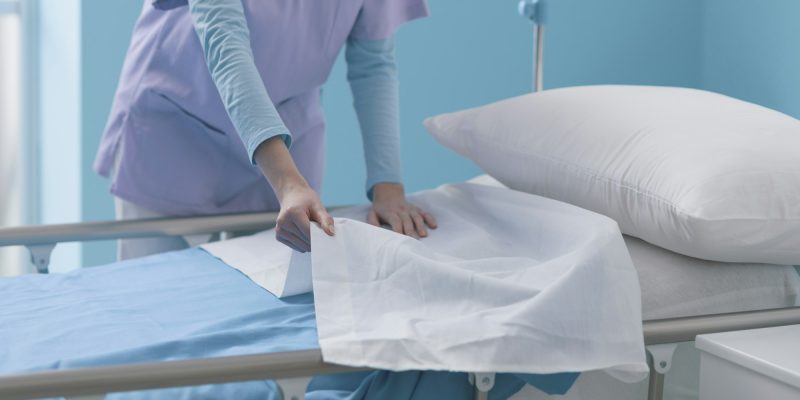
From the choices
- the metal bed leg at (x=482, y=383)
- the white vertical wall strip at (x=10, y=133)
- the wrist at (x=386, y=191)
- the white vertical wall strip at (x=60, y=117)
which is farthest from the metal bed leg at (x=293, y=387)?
the white vertical wall strip at (x=10, y=133)

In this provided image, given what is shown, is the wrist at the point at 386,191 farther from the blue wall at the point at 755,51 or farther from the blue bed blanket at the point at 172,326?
the blue wall at the point at 755,51

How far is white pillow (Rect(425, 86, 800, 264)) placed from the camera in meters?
1.36

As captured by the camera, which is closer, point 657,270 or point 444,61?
point 657,270

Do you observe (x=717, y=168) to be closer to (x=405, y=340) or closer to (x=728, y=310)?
(x=728, y=310)

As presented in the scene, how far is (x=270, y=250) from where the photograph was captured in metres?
1.70

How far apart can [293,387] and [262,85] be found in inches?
19.8

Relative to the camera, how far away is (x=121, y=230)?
71.6 inches

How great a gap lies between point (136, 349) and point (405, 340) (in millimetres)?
349

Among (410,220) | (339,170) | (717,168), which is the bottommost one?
(339,170)

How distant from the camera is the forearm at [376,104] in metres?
1.79

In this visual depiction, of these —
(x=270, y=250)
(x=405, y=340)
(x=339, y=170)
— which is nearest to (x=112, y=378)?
(x=405, y=340)

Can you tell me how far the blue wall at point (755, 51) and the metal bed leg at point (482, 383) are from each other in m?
1.73

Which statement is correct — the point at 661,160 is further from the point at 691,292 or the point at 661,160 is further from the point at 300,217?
the point at 300,217

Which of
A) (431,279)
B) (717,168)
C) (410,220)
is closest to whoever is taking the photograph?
(431,279)
